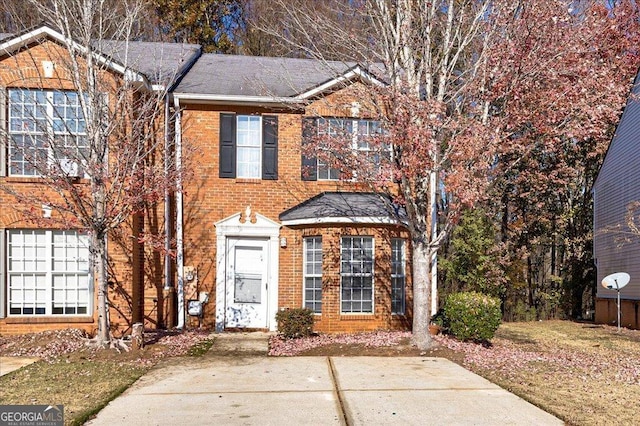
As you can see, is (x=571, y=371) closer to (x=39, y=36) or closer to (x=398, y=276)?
(x=398, y=276)

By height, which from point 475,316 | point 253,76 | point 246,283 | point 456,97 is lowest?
point 475,316

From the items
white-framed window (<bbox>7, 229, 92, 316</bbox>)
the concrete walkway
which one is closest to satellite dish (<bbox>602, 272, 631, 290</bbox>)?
the concrete walkway

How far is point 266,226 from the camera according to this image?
1351 centimetres

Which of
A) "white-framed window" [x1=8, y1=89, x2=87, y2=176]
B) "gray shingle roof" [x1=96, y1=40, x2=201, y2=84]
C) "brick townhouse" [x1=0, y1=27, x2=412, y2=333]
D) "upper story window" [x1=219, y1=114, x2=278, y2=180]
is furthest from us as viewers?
"upper story window" [x1=219, y1=114, x2=278, y2=180]

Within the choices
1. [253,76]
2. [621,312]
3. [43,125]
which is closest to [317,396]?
[43,125]

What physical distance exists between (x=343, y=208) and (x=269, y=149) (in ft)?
7.85

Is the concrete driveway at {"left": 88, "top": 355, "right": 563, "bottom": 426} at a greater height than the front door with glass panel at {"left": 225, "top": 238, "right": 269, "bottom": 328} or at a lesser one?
lesser

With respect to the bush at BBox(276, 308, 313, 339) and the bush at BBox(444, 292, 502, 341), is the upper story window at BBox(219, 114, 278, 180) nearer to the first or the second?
the bush at BBox(276, 308, 313, 339)

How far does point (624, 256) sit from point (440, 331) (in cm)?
877

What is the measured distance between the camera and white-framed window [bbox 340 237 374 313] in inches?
515

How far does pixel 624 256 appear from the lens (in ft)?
57.8

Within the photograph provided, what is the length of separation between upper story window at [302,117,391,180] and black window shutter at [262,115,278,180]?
2.35 feet

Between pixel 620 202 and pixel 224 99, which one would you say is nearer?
pixel 224 99

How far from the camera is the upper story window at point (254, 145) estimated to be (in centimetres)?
1367
